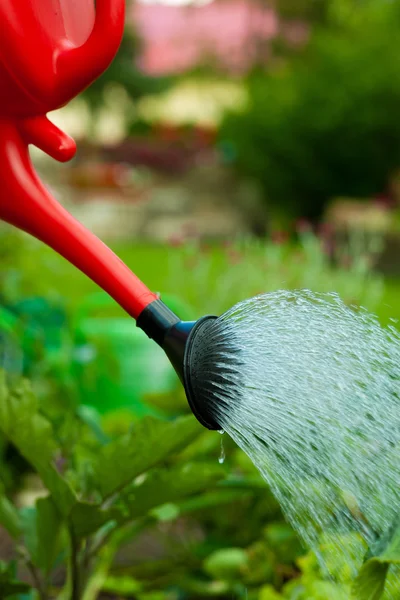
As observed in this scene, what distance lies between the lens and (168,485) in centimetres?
126

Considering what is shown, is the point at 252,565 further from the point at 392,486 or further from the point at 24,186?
the point at 24,186

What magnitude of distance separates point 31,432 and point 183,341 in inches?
16.0

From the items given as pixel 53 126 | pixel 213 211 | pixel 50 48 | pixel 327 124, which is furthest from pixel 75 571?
pixel 213 211

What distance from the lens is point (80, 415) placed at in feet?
5.50

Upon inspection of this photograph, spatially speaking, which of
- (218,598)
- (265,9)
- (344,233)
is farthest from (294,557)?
(265,9)

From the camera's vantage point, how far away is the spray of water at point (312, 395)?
95 centimetres

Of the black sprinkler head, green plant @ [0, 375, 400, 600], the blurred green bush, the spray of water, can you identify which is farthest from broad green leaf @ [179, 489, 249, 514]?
the blurred green bush

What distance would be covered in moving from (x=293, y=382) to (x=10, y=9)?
54 cm

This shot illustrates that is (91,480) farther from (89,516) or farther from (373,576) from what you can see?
(373,576)

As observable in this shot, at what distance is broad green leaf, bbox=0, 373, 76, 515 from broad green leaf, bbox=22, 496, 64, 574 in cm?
10

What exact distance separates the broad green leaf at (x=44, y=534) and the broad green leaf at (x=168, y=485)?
14 cm

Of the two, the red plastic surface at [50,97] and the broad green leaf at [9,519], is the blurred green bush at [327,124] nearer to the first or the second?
the broad green leaf at [9,519]

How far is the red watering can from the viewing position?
96cm

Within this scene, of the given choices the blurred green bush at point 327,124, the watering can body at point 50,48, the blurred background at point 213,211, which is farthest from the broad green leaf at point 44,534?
the blurred green bush at point 327,124
